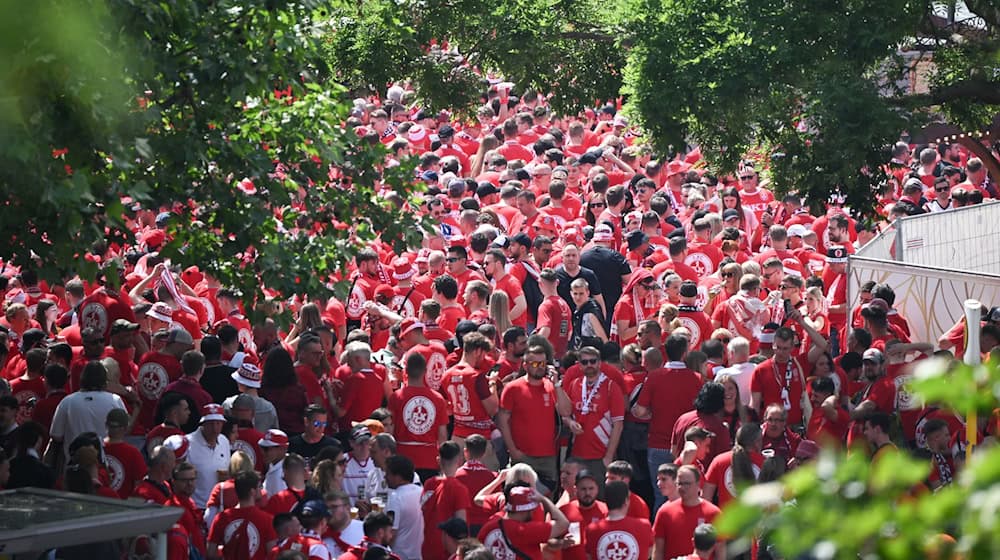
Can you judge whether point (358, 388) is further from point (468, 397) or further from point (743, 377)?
point (743, 377)

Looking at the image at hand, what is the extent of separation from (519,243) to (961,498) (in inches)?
501

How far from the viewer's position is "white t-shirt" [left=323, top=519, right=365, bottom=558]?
9.98m

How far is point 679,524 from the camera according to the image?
10336 millimetres

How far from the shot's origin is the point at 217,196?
9688 millimetres

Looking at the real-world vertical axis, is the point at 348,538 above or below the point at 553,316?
above

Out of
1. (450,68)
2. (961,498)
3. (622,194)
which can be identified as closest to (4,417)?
(450,68)

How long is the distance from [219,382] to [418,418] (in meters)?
1.66

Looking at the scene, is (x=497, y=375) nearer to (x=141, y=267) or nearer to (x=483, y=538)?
(x=483, y=538)

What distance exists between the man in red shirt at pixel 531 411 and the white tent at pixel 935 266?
3351 mm

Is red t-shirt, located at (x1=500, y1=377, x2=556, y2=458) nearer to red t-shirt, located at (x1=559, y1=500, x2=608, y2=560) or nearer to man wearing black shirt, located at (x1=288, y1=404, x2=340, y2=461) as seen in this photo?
man wearing black shirt, located at (x1=288, y1=404, x2=340, y2=461)

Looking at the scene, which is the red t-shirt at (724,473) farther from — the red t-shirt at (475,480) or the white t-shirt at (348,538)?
the white t-shirt at (348,538)

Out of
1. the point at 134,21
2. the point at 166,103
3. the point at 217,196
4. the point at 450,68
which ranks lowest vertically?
the point at 450,68

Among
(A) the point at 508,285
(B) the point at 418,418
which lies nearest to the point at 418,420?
(B) the point at 418,418

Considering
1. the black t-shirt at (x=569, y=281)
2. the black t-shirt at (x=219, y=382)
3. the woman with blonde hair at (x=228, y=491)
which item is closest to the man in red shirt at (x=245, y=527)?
the woman with blonde hair at (x=228, y=491)
